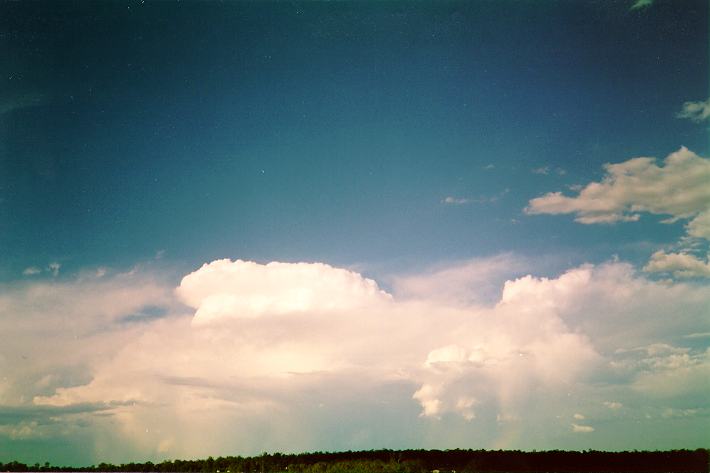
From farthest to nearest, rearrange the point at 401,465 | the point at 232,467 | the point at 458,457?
the point at 458,457, the point at 232,467, the point at 401,465

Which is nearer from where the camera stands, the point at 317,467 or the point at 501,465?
the point at 317,467

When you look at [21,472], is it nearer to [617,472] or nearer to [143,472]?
[143,472]

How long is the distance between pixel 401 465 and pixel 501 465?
31298 millimetres

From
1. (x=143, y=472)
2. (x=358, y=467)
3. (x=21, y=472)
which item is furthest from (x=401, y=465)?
(x=21, y=472)

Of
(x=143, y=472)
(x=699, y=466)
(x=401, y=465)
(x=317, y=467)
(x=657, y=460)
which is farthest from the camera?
(x=657, y=460)

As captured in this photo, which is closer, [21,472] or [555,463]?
[21,472]

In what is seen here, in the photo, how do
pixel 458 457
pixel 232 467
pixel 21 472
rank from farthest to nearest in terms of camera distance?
pixel 458 457 < pixel 21 472 < pixel 232 467

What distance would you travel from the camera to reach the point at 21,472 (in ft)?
198

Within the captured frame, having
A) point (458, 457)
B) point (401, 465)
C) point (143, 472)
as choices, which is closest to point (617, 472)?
point (458, 457)

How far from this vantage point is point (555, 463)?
269 ft

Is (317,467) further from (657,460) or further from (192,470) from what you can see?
(657,460)

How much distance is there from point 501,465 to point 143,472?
4128 centimetres

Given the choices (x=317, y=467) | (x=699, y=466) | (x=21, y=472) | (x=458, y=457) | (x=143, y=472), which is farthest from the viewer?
(x=458, y=457)

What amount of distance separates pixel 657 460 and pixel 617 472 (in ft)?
30.9
